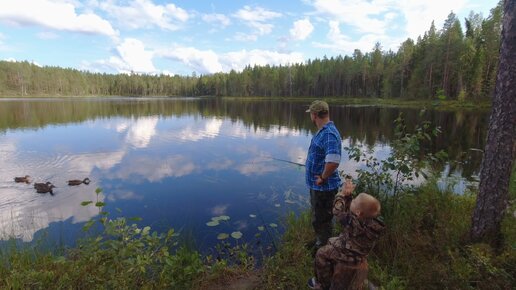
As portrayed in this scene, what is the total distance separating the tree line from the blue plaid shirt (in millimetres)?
1736

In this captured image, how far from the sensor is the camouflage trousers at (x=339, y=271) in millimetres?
3113

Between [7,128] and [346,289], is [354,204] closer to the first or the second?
[346,289]

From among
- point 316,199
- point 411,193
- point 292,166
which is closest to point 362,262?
point 316,199

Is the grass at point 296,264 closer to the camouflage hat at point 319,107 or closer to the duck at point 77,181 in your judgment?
the camouflage hat at point 319,107

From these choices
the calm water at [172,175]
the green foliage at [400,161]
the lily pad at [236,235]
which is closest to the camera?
the green foliage at [400,161]

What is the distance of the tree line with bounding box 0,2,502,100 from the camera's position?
156 ft

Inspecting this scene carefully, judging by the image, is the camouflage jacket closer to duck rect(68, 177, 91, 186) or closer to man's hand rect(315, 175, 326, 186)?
man's hand rect(315, 175, 326, 186)

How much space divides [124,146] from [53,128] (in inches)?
538

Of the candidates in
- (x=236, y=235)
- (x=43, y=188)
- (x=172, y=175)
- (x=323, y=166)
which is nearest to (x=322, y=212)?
(x=323, y=166)

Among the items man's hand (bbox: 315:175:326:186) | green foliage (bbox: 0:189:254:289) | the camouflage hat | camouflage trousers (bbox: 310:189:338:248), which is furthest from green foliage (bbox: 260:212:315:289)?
the camouflage hat

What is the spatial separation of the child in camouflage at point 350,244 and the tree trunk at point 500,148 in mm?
2167

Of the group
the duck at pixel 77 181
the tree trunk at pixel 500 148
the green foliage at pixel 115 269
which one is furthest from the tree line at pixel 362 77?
the duck at pixel 77 181

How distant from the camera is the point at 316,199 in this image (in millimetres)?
4578

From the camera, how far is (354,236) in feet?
9.71
